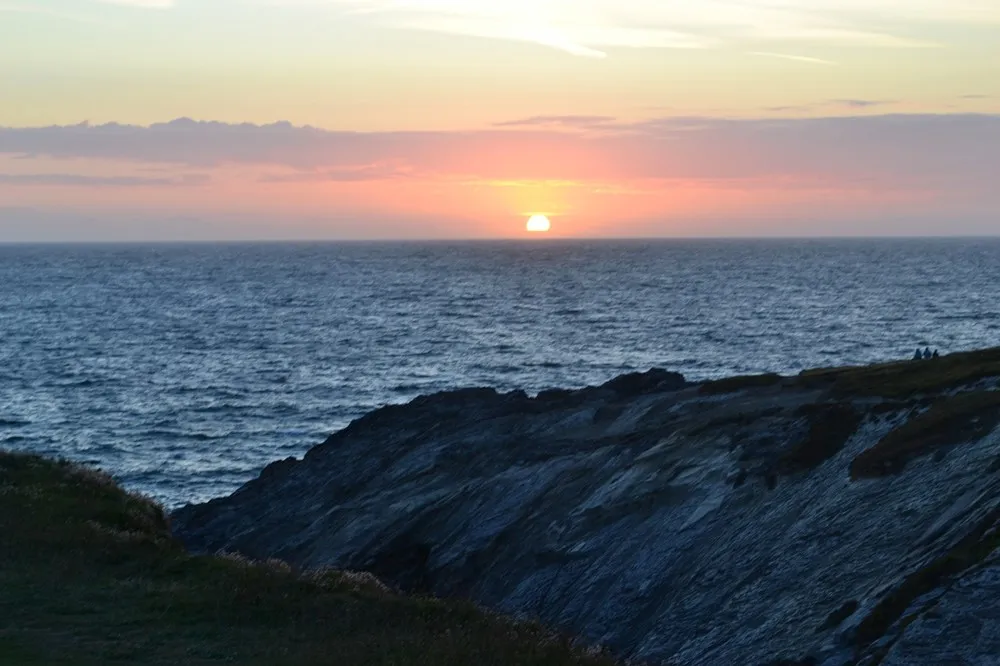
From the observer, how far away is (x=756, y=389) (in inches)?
1371

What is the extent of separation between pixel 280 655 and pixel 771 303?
421ft

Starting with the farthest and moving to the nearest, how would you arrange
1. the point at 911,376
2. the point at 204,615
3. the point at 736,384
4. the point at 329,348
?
the point at 329,348, the point at 736,384, the point at 911,376, the point at 204,615

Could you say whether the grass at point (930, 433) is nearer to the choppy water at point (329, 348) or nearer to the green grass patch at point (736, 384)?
the green grass patch at point (736, 384)

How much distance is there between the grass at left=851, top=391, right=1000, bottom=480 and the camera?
76.6 ft

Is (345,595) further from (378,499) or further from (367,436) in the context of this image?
(367,436)

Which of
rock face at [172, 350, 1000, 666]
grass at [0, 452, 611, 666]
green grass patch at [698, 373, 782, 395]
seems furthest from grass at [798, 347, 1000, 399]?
grass at [0, 452, 611, 666]

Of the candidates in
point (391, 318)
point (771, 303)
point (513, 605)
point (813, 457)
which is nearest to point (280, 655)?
point (513, 605)

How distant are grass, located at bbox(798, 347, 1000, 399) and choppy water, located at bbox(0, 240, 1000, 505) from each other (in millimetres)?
28800

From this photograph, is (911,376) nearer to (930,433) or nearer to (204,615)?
(930,433)

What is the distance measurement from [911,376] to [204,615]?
70.7ft

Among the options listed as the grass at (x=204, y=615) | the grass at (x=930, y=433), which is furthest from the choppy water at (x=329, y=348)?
the grass at (x=930, y=433)

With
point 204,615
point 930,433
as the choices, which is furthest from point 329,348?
point 204,615

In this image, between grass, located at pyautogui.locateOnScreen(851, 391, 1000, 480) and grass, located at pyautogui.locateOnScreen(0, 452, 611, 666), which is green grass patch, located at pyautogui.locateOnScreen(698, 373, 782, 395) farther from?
grass, located at pyautogui.locateOnScreen(0, 452, 611, 666)

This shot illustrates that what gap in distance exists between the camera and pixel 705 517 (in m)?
24.8
